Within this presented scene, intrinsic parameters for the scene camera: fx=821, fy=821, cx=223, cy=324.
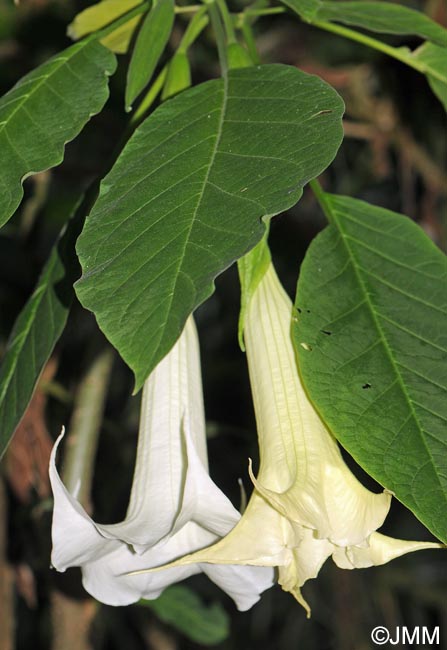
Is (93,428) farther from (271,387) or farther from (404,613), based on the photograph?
(404,613)

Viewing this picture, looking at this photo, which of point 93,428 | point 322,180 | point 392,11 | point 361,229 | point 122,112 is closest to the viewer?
point 361,229

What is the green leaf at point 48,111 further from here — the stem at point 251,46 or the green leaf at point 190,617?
the green leaf at point 190,617

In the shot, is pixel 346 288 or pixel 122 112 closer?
pixel 346 288

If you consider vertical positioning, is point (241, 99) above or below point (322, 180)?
above

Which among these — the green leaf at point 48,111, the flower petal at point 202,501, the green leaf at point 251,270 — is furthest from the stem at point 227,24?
the flower petal at point 202,501

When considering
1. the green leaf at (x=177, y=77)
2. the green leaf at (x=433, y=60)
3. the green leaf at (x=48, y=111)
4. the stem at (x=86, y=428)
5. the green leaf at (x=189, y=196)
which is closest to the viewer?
the green leaf at (x=189, y=196)

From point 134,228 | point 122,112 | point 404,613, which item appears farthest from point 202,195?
point 404,613

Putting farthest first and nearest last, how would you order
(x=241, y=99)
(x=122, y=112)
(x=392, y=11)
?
1. (x=122, y=112)
2. (x=392, y=11)
3. (x=241, y=99)

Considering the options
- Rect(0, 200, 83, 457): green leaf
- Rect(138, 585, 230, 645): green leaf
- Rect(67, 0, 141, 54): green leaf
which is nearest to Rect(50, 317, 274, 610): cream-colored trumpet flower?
Rect(0, 200, 83, 457): green leaf
